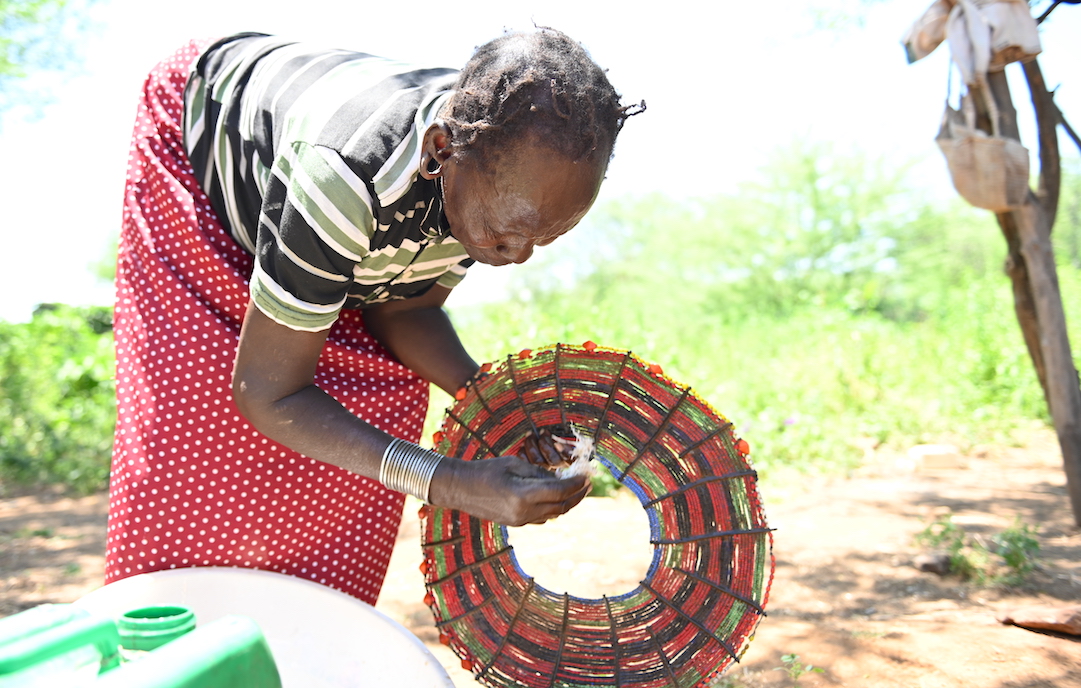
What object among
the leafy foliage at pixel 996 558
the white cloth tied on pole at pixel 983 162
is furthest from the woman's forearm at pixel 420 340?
the white cloth tied on pole at pixel 983 162

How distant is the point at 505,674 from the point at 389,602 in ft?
4.73

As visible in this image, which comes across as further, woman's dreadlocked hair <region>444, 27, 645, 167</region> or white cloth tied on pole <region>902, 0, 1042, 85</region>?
white cloth tied on pole <region>902, 0, 1042, 85</region>

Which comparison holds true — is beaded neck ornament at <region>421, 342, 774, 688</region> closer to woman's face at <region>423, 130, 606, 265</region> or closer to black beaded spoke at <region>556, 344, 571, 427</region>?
black beaded spoke at <region>556, 344, 571, 427</region>

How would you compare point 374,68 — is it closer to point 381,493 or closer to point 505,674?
point 381,493

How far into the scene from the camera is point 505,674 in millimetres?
1815

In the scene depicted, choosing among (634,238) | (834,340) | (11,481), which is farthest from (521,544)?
(634,238)

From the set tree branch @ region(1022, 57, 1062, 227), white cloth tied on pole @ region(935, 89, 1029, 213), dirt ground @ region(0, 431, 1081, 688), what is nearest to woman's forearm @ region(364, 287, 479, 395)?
dirt ground @ region(0, 431, 1081, 688)

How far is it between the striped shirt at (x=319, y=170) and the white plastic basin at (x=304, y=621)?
0.66 metres

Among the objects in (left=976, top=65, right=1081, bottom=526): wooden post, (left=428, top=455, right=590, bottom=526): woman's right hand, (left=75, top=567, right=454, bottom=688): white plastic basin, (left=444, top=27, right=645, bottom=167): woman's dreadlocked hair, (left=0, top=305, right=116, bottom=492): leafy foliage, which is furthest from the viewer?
(left=0, top=305, right=116, bottom=492): leafy foliage

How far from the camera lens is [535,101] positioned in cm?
131

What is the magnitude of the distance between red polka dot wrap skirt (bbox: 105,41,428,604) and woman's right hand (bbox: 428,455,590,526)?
0.51m

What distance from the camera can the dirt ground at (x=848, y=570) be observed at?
226 cm

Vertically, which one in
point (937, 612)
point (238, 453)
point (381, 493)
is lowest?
point (937, 612)

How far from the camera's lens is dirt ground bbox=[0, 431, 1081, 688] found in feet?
7.41
